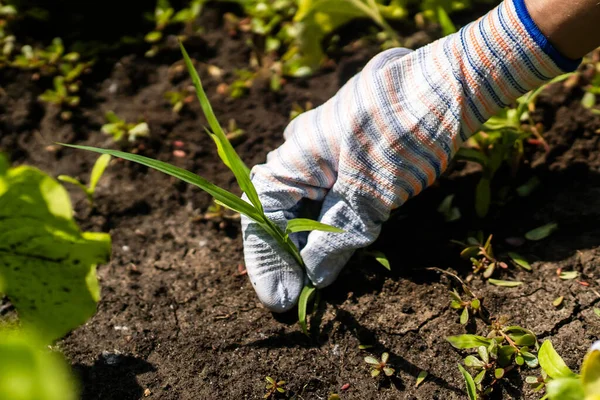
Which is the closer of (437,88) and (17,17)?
(437,88)

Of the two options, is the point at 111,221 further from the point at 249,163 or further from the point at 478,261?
the point at 478,261

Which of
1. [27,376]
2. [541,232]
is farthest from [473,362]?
[27,376]

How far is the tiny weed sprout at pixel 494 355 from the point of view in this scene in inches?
53.0

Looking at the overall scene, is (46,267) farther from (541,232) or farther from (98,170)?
(541,232)

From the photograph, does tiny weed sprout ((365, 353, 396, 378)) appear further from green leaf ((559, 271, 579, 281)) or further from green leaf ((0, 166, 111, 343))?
green leaf ((0, 166, 111, 343))

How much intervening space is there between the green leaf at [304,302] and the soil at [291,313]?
0.13 ft

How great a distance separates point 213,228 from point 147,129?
1.37 ft

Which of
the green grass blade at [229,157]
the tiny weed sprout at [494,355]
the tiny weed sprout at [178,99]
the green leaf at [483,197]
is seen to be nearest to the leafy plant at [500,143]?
the green leaf at [483,197]

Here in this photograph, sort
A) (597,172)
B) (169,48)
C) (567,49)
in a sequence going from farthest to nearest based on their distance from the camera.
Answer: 1. (169,48)
2. (597,172)
3. (567,49)

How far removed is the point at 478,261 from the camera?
156 cm

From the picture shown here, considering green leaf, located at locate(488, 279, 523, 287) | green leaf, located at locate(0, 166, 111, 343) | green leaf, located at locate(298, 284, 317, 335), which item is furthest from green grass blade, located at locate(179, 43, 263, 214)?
green leaf, located at locate(488, 279, 523, 287)

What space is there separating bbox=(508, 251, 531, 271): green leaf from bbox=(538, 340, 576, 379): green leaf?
35cm

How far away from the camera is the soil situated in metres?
1.42

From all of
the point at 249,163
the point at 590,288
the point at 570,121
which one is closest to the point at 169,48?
the point at 249,163
